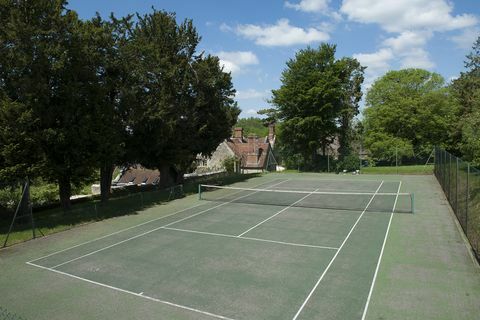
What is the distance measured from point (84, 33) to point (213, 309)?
1853 centimetres

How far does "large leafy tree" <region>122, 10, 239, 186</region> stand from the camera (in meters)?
26.8

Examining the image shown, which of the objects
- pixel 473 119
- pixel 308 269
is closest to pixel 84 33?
pixel 308 269

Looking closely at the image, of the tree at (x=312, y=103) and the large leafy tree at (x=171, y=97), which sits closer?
the large leafy tree at (x=171, y=97)

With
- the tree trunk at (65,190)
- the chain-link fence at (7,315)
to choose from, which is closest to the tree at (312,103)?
the tree trunk at (65,190)

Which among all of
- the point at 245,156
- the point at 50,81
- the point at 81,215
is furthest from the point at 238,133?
the point at 50,81

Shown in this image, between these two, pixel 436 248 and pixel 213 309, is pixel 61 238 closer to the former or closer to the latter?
pixel 213 309

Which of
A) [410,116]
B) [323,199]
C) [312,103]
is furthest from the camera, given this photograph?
[410,116]

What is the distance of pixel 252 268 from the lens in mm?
12367

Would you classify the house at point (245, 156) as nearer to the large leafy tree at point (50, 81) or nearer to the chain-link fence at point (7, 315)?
the large leafy tree at point (50, 81)

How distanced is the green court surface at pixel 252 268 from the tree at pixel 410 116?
110ft

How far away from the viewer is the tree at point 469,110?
70.9 ft

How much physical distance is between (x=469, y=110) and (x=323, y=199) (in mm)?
34212

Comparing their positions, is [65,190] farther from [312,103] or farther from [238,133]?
[238,133]

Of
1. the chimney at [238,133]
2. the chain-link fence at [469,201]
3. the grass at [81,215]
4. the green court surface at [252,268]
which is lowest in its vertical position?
the green court surface at [252,268]
